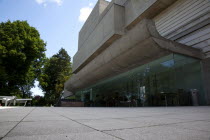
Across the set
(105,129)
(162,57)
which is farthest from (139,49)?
(105,129)

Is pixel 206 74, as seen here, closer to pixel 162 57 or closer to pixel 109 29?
pixel 162 57

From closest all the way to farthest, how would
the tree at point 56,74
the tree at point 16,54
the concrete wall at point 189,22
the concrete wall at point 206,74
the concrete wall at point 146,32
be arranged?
the concrete wall at point 146,32 → the concrete wall at point 206,74 → the concrete wall at point 189,22 → the tree at point 16,54 → the tree at point 56,74

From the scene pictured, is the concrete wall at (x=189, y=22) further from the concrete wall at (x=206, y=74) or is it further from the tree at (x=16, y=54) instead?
the tree at (x=16, y=54)

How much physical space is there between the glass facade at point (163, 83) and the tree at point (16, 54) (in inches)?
619

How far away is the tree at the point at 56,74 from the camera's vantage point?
41125 millimetres

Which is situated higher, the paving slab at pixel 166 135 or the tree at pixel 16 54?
the tree at pixel 16 54

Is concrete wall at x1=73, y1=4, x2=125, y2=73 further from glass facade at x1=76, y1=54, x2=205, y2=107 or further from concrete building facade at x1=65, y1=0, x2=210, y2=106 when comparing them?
glass facade at x1=76, y1=54, x2=205, y2=107

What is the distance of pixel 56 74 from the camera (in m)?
44.4

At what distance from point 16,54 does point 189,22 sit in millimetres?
21653

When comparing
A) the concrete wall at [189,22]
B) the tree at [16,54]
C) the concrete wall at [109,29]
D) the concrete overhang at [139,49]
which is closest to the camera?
the concrete overhang at [139,49]

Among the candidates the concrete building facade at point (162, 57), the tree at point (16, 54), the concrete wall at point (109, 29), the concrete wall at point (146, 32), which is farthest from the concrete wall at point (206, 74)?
the tree at point (16, 54)

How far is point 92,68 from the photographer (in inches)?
670

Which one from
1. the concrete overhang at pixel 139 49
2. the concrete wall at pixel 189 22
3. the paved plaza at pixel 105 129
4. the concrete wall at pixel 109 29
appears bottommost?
the paved plaza at pixel 105 129

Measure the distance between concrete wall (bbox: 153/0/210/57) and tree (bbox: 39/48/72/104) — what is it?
32822 millimetres
